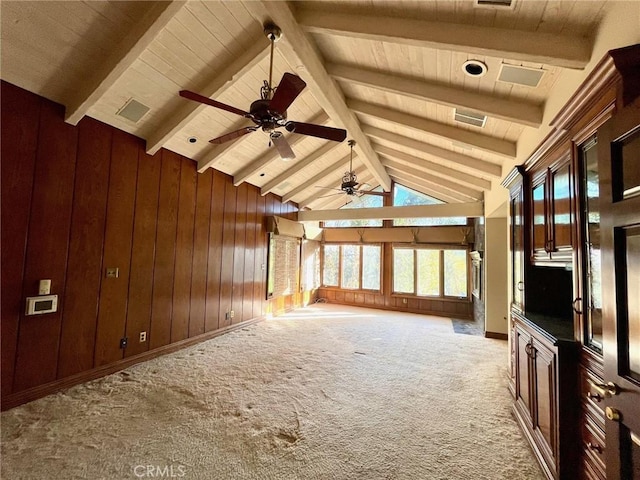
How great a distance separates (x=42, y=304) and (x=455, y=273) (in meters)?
7.64

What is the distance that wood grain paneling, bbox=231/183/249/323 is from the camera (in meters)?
5.38

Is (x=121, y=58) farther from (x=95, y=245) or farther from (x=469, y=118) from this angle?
(x=469, y=118)

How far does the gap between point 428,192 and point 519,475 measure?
6169 mm

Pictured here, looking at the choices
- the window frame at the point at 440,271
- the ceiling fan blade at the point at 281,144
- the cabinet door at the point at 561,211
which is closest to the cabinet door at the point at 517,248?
the cabinet door at the point at 561,211

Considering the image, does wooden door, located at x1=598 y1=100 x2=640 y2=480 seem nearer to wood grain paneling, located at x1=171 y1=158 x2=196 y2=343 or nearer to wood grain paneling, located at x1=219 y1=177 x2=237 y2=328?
wood grain paneling, located at x1=171 y1=158 x2=196 y2=343

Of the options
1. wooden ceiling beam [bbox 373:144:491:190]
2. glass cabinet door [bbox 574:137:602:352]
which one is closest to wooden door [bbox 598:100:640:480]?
glass cabinet door [bbox 574:137:602:352]

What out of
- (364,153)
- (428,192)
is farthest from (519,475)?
(428,192)

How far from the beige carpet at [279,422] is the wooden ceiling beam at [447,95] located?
274cm

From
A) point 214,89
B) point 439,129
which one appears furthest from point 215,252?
point 439,129

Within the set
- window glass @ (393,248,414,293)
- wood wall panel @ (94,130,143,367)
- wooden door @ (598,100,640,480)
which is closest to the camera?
wooden door @ (598,100,640,480)

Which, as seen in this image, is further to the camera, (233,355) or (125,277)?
(233,355)

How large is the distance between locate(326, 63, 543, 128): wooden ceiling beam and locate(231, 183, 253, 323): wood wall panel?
3300 mm

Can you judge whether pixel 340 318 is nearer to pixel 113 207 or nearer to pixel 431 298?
pixel 431 298

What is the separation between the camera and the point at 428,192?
7137mm
